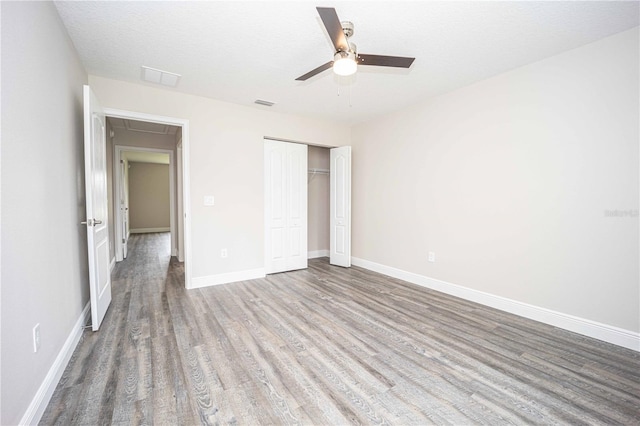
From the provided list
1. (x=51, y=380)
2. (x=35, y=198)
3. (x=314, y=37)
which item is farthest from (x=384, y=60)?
(x=51, y=380)

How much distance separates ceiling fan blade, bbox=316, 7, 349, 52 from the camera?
161 cm

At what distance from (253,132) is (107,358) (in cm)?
317

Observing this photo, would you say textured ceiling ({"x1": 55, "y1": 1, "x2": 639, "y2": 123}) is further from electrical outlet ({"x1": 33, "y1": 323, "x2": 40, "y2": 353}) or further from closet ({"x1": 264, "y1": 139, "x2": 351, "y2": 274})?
electrical outlet ({"x1": 33, "y1": 323, "x2": 40, "y2": 353})

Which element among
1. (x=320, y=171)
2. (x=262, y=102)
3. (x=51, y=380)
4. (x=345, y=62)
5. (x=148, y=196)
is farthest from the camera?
(x=148, y=196)

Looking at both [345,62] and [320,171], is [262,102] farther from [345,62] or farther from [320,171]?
[345,62]

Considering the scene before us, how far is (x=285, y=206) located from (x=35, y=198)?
321cm

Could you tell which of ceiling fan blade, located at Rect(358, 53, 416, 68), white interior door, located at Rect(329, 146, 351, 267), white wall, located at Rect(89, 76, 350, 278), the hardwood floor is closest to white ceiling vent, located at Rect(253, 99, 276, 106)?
white wall, located at Rect(89, 76, 350, 278)

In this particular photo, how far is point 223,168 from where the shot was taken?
3.96 metres

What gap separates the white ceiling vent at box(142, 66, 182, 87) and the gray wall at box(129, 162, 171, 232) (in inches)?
317

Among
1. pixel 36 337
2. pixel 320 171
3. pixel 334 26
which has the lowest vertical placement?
pixel 36 337

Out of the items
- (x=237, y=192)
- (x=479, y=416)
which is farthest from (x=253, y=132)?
(x=479, y=416)


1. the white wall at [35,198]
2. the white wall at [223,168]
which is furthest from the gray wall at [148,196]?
the white wall at [35,198]

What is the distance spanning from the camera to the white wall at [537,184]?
2.32 meters

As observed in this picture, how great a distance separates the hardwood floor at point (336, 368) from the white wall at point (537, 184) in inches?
18.0
